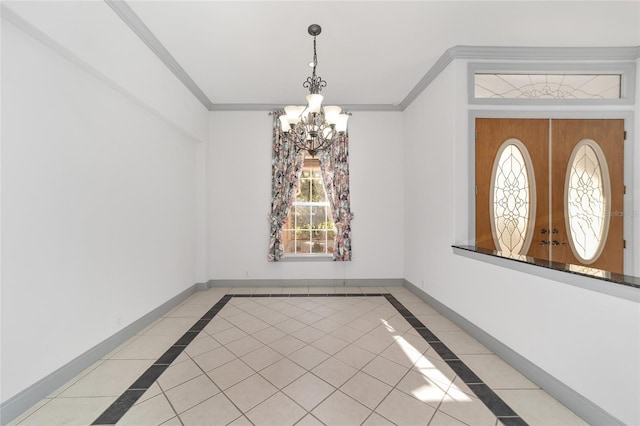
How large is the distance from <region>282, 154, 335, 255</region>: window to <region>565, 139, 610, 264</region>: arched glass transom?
3.25 metres

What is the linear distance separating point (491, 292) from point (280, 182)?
3340mm

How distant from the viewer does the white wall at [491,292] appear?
4.94 ft

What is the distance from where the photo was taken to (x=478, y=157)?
3.01 meters

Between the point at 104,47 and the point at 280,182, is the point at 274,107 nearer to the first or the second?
the point at 280,182

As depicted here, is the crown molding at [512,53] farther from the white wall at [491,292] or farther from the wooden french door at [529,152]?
the wooden french door at [529,152]

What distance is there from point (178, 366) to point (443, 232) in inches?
125

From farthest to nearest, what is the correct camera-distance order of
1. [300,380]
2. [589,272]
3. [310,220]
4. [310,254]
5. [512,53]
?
[310,220], [310,254], [512,53], [300,380], [589,272]

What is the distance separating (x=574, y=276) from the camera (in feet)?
5.69

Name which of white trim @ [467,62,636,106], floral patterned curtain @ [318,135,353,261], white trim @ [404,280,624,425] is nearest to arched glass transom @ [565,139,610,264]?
white trim @ [467,62,636,106]

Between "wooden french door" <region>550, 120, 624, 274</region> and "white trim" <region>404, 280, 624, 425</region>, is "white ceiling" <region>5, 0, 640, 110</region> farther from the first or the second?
"white trim" <region>404, 280, 624, 425</region>

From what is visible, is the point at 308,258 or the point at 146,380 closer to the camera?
the point at 146,380

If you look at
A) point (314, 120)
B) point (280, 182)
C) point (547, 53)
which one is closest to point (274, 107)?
point (280, 182)

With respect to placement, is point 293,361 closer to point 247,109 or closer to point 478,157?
point 478,157


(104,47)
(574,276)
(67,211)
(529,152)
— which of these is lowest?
(574,276)
